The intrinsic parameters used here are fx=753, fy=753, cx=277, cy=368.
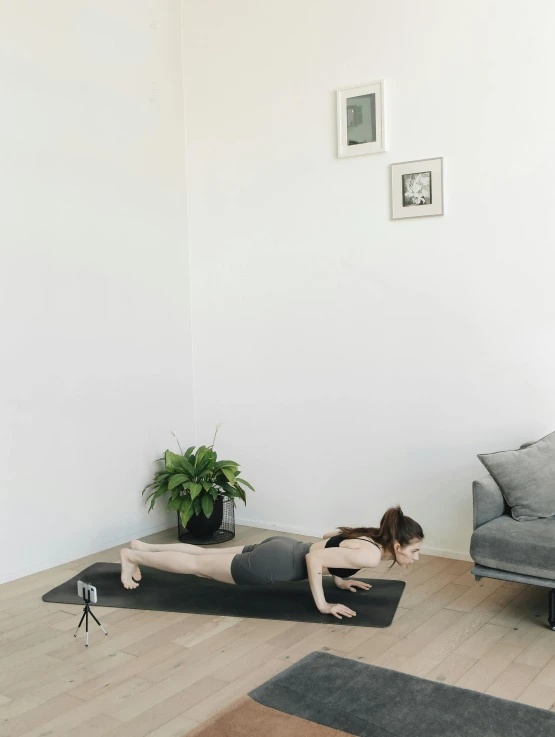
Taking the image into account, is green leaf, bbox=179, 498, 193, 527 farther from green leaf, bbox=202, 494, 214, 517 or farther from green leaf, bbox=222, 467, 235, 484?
green leaf, bbox=222, 467, 235, 484

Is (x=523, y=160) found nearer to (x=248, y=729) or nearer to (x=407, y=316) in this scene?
(x=407, y=316)

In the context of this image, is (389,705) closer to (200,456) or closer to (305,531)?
(305,531)

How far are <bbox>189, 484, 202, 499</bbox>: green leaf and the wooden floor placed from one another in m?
1.01

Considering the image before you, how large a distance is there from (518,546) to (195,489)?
1.94 m

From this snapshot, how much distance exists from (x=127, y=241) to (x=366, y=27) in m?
1.86

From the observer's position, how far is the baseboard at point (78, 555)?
3900mm

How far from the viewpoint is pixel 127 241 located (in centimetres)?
459

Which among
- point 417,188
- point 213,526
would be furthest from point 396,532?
point 417,188

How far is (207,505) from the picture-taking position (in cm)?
439

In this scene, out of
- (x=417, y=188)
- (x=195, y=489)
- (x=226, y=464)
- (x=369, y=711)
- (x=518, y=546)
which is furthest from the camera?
(x=226, y=464)

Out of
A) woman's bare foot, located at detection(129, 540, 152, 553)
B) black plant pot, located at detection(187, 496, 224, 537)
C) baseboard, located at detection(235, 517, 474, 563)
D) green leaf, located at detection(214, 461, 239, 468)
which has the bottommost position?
baseboard, located at detection(235, 517, 474, 563)

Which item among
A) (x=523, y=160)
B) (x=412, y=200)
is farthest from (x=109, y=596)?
(x=523, y=160)

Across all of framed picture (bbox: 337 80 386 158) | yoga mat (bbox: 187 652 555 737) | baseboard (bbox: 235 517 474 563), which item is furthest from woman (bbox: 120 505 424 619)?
framed picture (bbox: 337 80 386 158)

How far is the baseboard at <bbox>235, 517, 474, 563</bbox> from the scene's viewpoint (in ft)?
13.4
